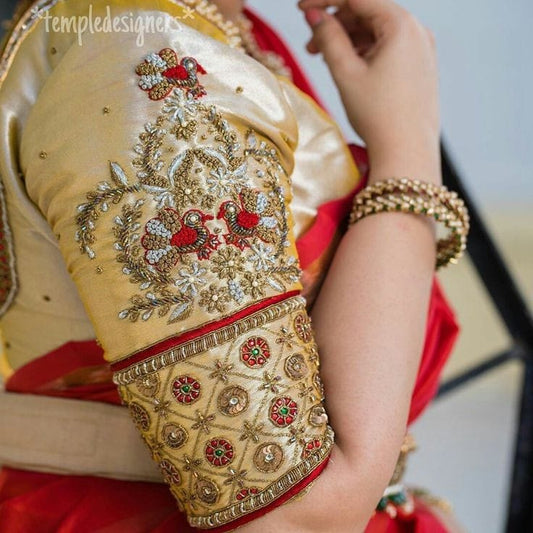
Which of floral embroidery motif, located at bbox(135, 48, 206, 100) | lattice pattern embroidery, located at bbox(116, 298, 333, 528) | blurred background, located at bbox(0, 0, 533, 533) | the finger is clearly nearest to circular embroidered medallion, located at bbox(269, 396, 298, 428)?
lattice pattern embroidery, located at bbox(116, 298, 333, 528)

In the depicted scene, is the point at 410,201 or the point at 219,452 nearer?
the point at 219,452

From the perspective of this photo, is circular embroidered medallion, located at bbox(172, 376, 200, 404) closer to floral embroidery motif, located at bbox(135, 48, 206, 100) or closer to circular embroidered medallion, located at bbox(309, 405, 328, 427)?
circular embroidered medallion, located at bbox(309, 405, 328, 427)

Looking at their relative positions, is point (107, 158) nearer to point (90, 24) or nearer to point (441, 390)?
point (90, 24)

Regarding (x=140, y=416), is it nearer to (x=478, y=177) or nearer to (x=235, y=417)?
(x=235, y=417)

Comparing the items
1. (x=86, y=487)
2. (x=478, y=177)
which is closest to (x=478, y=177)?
(x=478, y=177)

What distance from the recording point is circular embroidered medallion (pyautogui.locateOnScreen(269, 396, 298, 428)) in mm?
478

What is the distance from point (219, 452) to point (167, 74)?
Answer: 0.26 metres

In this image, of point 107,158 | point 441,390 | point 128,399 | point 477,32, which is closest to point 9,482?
point 128,399

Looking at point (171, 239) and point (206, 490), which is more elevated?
point (171, 239)

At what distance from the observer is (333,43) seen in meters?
0.75

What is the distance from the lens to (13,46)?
57 cm

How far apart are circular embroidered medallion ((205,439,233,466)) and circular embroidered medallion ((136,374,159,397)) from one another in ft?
0.17

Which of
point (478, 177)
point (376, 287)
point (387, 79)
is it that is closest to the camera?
point (376, 287)

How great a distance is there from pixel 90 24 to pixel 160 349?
245 millimetres
